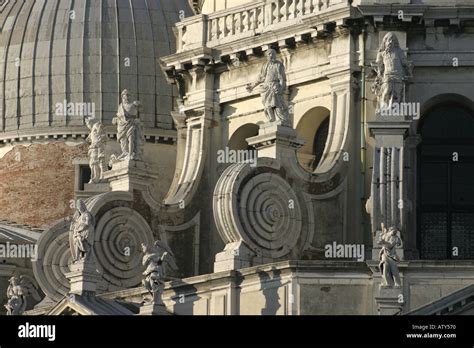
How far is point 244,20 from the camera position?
113m

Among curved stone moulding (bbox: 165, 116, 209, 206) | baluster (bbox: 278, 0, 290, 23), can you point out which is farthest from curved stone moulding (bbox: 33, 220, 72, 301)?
baluster (bbox: 278, 0, 290, 23)

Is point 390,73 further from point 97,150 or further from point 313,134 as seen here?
point 97,150

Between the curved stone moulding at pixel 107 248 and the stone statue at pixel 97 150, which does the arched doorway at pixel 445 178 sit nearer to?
the curved stone moulding at pixel 107 248

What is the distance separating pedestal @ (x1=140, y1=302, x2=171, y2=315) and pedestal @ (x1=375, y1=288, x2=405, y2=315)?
544cm

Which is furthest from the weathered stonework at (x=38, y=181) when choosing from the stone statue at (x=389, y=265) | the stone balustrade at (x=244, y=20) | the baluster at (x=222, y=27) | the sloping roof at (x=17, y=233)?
the stone statue at (x=389, y=265)

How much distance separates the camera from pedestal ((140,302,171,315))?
102812mm
